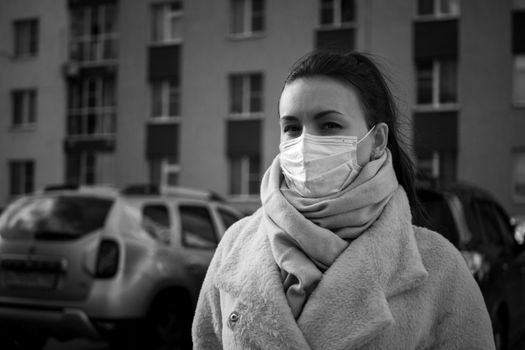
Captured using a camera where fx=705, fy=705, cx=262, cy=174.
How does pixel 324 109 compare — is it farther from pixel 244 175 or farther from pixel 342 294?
pixel 244 175

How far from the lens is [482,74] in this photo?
2266 centimetres

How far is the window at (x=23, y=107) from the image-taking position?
101 feet

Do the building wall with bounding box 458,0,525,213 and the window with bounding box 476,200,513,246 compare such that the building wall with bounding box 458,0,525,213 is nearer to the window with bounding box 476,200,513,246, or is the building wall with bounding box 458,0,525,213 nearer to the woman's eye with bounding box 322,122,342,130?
the window with bounding box 476,200,513,246

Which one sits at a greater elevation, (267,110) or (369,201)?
(267,110)

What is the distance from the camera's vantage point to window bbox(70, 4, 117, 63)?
94.7 feet

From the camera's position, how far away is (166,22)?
27562 mm

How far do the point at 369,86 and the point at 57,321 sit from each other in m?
4.72

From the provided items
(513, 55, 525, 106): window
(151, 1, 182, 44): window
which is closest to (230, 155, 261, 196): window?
(151, 1, 182, 44): window

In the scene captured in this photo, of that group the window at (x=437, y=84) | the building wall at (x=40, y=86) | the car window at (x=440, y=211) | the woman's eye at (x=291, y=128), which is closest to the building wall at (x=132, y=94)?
the building wall at (x=40, y=86)

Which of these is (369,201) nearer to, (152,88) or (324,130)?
(324,130)

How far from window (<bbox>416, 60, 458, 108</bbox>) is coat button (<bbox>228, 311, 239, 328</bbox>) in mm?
22053

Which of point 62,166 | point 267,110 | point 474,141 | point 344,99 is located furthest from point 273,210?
point 62,166

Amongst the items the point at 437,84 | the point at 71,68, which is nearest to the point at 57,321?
the point at 437,84

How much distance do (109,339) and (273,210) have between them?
4.43m
